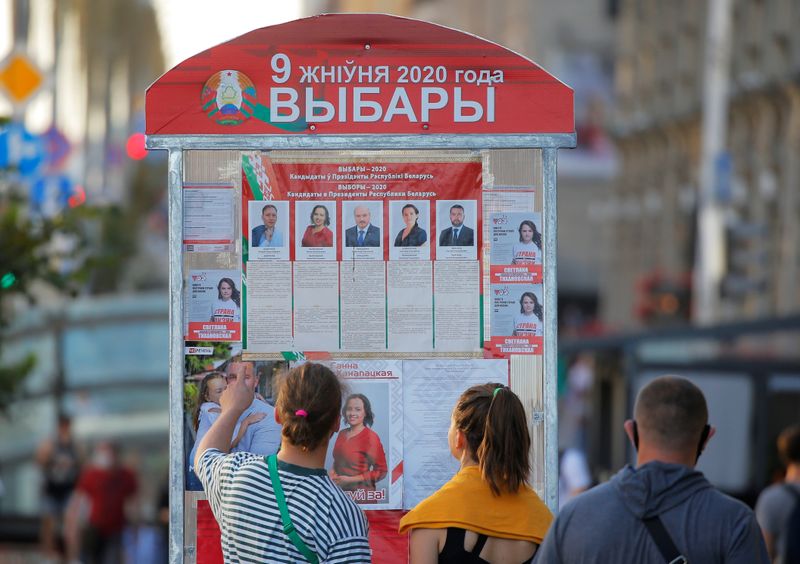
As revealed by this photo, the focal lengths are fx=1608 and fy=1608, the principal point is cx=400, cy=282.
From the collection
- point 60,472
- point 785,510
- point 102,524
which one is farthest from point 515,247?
point 60,472

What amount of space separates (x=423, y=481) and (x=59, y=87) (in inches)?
1383

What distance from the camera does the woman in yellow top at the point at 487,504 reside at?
461cm

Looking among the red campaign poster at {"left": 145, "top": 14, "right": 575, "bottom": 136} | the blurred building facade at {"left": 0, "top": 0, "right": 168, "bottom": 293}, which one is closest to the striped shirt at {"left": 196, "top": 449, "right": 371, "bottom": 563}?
the red campaign poster at {"left": 145, "top": 14, "right": 575, "bottom": 136}

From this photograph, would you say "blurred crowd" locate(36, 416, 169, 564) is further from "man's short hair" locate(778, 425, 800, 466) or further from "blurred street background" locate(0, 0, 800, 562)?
"man's short hair" locate(778, 425, 800, 466)

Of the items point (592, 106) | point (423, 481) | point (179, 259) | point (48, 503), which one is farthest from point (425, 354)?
point (592, 106)

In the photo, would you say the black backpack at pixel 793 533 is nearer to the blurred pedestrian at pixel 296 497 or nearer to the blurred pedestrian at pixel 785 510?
the blurred pedestrian at pixel 785 510

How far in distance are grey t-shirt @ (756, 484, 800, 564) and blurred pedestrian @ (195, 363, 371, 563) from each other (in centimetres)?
413

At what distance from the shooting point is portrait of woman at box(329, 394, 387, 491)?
17.1 feet

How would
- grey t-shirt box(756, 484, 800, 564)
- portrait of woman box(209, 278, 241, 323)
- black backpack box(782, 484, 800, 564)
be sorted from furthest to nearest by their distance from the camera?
grey t-shirt box(756, 484, 800, 564) < black backpack box(782, 484, 800, 564) < portrait of woman box(209, 278, 241, 323)

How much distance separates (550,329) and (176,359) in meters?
1.22

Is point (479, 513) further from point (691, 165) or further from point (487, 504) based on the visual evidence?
point (691, 165)

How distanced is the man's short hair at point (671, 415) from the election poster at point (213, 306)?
1.47 meters

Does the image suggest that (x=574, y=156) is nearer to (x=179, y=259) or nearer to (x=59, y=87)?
(x=59, y=87)

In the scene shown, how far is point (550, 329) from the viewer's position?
206 inches
